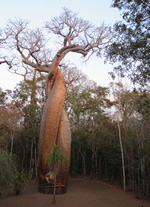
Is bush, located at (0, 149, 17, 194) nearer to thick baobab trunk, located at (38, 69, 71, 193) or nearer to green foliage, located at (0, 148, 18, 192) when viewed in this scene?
green foliage, located at (0, 148, 18, 192)

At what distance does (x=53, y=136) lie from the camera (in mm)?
7906

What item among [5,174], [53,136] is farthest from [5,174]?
[53,136]

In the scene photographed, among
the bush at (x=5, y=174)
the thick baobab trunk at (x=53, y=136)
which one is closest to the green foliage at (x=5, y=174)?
the bush at (x=5, y=174)

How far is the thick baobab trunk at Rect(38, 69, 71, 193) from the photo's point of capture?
7.49m

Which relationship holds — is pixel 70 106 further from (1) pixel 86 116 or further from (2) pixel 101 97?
(2) pixel 101 97

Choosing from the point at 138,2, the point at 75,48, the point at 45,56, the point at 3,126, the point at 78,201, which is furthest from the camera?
the point at 3,126

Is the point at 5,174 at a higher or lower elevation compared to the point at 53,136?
lower

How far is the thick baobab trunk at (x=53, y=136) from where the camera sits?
7488 millimetres

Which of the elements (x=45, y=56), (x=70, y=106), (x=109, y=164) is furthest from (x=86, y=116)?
(x=45, y=56)

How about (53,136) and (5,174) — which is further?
(53,136)

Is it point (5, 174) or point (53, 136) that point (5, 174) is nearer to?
point (5, 174)

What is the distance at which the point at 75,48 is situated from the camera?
380 inches

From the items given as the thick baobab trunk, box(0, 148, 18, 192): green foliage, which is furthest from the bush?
the thick baobab trunk

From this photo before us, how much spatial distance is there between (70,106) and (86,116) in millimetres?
1229
